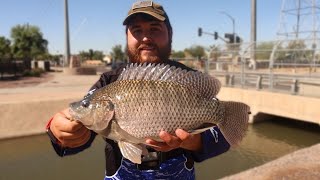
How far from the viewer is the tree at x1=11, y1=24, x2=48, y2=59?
60281 millimetres

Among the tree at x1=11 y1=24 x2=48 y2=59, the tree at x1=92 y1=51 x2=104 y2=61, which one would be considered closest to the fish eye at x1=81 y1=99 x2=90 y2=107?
the tree at x1=11 y1=24 x2=48 y2=59

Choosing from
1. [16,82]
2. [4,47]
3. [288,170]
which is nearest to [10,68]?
[16,82]

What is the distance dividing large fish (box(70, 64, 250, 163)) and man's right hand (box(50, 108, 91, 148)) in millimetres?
68

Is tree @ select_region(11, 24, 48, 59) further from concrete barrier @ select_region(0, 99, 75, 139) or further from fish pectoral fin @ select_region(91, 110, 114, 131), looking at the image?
fish pectoral fin @ select_region(91, 110, 114, 131)

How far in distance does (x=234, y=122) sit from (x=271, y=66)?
14930mm

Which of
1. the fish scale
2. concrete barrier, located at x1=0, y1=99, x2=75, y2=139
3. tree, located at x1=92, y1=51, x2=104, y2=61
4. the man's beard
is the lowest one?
concrete barrier, located at x1=0, y1=99, x2=75, y2=139

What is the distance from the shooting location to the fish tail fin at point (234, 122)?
7.18ft

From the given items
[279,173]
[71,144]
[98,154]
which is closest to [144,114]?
[71,144]

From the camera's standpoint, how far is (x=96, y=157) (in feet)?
38.0

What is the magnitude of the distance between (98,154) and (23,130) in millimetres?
4187

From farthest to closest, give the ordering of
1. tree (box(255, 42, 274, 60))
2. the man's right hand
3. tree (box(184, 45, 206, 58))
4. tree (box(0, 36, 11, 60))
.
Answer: tree (box(184, 45, 206, 58)) < tree (box(0, 36, 11, 60)) < tree (box(255, 42, 274, 60)) < the man's right hand

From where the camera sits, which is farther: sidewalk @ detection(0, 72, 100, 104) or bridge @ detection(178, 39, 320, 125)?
sidewalk @ detection(0, 72, 100, 104)

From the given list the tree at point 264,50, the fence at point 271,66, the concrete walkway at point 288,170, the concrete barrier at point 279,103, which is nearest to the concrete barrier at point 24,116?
the fence at point 271,66

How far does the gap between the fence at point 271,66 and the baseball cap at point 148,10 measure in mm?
12990
